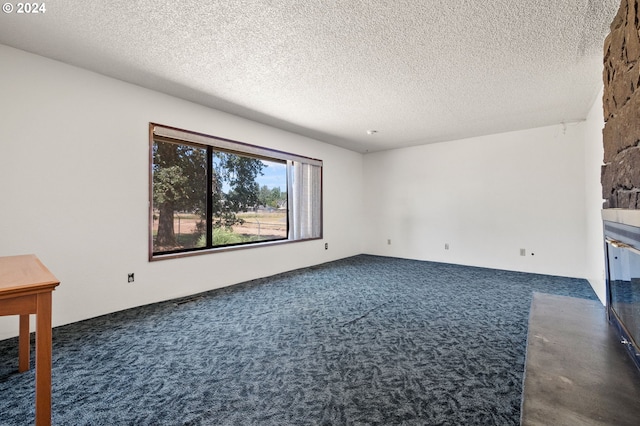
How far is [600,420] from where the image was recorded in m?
1.01

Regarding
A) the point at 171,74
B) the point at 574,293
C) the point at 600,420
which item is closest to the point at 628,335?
the point at 600,420

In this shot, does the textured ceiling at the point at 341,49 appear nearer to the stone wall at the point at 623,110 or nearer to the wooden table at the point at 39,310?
the stone wall at the point at 623,110

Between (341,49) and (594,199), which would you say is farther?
(594,199)

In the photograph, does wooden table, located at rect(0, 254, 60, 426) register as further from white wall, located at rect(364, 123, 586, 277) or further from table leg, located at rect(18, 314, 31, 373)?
white wall, located at rect(364, 123, 586, 277)

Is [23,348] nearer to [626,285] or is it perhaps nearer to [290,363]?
[290,363]

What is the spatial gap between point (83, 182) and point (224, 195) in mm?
1648

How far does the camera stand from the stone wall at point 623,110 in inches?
53.6

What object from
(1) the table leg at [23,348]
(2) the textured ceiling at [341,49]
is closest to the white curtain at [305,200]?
(2) the textured ceiling at [341,49]

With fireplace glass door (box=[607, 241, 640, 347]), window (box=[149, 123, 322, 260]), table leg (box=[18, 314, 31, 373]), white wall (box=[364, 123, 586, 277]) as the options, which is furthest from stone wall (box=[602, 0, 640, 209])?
window (box=[149, 123, 322, 260])

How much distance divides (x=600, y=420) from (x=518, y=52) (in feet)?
8.65

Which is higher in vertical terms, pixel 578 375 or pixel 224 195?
pixel 224 195

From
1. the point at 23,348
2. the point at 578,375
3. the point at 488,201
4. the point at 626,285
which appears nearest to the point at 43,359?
the point at 23,348

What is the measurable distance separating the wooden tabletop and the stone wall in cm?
272

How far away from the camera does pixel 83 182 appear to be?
272 cm
